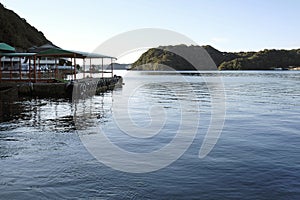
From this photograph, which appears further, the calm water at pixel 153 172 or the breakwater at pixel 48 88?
the breakwater at pixel 48 88

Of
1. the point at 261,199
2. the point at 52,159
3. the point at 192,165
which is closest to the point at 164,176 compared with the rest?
the point at 192,165

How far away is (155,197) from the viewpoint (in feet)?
29.3

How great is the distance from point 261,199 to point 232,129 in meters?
10.8

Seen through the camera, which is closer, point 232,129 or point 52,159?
point 52,159

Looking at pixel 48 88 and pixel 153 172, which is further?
pixel 48 88

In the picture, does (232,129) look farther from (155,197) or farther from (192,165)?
(155,197)

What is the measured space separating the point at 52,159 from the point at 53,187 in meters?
2.90

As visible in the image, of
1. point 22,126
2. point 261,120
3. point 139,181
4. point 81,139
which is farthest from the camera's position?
point 261,120

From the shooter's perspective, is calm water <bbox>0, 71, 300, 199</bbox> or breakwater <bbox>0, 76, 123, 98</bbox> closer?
calm water <bbox>0, 71, 300, 199</bbox>

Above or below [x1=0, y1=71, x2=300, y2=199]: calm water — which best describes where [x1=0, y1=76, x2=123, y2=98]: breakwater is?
above

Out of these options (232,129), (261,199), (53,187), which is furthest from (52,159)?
(232,129)

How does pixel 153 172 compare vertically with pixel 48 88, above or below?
below

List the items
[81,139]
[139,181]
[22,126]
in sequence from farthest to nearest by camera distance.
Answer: [22,126]
[81,139]
[139,181]

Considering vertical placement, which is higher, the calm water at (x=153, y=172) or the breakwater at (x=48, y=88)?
the breakwater at (x=48, y=88)
